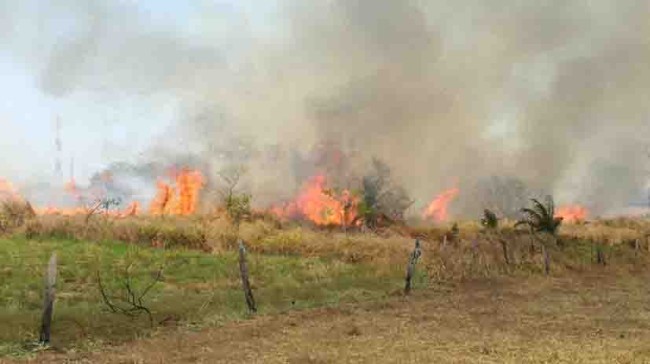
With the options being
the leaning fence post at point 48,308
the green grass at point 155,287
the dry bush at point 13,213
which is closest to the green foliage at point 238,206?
the dry bush at point 13,213

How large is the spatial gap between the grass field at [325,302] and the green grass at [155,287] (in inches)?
3.1

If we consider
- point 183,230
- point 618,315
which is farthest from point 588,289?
point 183,230

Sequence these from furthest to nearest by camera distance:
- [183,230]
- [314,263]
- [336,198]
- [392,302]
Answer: [336,198]
[183,230]
[314,263]
[392,302]

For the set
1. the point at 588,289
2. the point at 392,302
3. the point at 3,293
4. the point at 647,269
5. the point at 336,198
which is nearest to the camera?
the point at 3,293

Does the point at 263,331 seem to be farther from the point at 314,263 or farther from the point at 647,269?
the point at 647,269

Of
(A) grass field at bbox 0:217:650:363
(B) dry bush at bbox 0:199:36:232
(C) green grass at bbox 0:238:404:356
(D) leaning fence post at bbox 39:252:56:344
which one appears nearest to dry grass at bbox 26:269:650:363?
(A) grass field at bbox 0:217:650:363

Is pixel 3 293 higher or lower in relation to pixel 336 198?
lower

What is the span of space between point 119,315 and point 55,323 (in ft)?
7.42

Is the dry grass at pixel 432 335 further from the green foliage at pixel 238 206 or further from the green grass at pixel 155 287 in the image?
the green foliage at pixel 238 206

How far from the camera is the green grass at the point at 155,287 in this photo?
20.1 m

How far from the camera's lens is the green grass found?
2014cm

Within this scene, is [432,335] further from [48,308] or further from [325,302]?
[48,308]

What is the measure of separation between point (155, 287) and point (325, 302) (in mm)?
7093

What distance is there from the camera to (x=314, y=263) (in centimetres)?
4072
